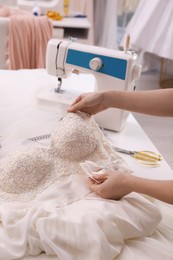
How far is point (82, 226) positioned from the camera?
66cm

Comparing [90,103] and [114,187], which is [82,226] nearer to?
[114,187]

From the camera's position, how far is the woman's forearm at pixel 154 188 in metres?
0.74

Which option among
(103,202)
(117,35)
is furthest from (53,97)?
(117,35)

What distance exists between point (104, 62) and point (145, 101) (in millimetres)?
237

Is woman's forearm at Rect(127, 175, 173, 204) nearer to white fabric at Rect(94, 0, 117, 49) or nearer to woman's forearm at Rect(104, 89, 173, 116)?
woman's forearm at Rect(104, 89, 173, 116)

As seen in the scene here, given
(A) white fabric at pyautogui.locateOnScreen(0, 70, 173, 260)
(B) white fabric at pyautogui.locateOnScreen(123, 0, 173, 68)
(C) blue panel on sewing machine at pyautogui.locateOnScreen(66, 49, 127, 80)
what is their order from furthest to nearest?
(B) white fabric at pyautogui.locateOnScreen(123, 0, 173, 68), (C) blue panel on sewing machine at pyautogui.locateOnScreen(66, 49, 127, 80), (A) white fabric at pyautogui.locateOnScreen(0, 70, 173, 260)

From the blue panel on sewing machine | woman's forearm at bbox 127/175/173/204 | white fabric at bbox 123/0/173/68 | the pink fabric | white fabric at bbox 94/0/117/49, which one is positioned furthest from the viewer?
white fabric at bbox 94/0/117/49

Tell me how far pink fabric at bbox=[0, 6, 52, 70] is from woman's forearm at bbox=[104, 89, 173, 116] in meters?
1.27

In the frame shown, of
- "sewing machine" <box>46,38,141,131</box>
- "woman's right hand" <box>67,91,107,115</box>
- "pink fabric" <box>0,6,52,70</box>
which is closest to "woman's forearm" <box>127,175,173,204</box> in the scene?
"woman's right hand" <box>67,91,107,115</box>

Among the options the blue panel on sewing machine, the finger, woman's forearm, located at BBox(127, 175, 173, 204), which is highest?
the blue panel on sewing machine

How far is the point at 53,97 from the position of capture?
1.36m

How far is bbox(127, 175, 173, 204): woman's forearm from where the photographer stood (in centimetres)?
74

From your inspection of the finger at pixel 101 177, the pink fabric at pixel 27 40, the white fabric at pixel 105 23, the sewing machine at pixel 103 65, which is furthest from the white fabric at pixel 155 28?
the finger at pixel 101 177

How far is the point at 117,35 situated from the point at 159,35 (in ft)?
2.58
